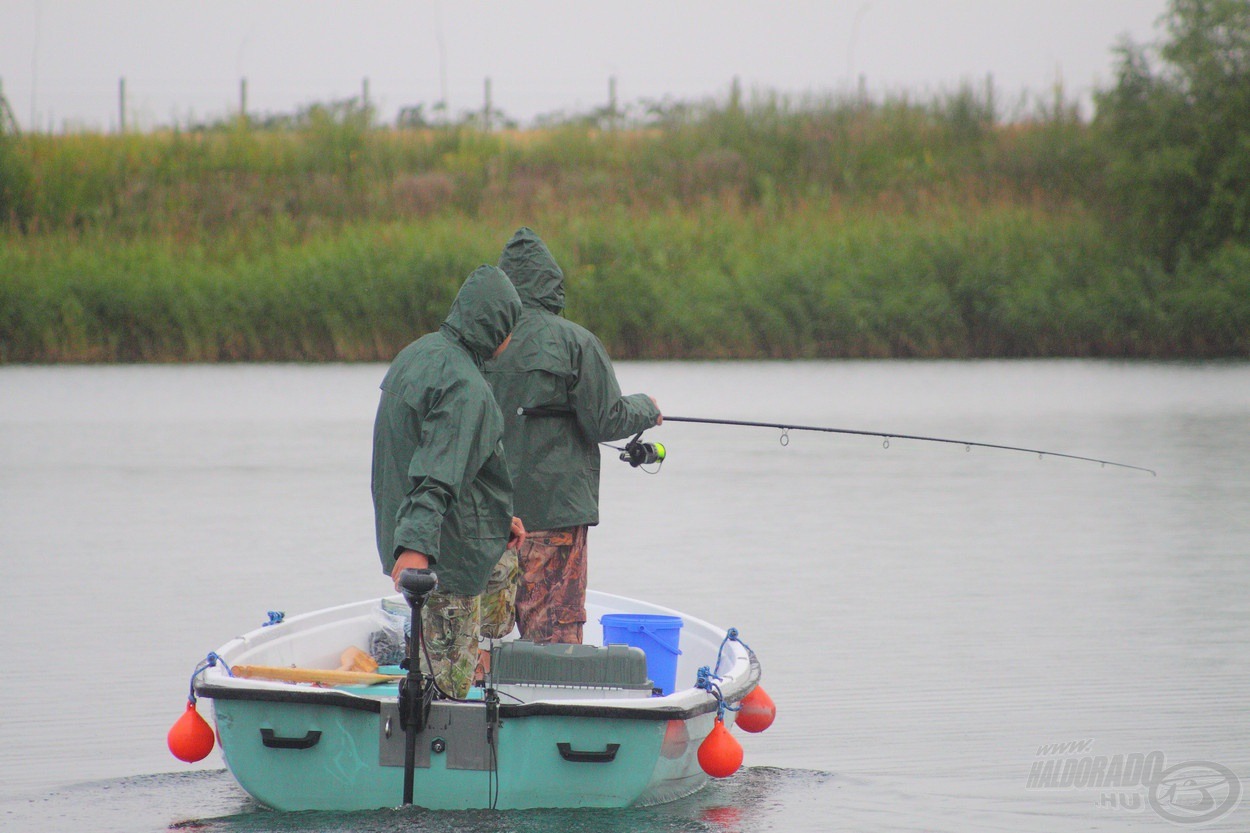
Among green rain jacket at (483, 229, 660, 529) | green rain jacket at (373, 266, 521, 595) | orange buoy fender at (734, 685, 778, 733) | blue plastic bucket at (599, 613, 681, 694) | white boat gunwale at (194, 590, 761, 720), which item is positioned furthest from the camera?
blue plastic bucket at (599, 613, 681, 694)

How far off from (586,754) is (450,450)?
3.11ft

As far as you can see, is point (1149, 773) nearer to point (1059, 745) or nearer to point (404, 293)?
point (1059, 745)

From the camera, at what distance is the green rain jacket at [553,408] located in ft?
18.5

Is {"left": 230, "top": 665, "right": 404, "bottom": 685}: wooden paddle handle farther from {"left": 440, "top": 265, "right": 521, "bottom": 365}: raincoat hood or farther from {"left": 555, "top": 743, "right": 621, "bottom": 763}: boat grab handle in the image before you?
{"left": 440, "top": 265, "right": 521, "bottom": 365}: raincoat hood

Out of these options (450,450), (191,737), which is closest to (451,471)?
(450,450)

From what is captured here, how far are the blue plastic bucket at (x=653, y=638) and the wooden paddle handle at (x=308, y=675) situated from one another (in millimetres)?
920

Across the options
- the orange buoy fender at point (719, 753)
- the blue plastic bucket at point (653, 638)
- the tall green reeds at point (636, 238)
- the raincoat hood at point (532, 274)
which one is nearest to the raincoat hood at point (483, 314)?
the raincoat hood at point (532, 274)

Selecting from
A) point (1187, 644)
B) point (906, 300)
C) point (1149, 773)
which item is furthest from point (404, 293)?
point (1149, 773)

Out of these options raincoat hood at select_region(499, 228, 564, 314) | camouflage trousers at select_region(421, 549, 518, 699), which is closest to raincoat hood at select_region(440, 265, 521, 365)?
camouflage trousers at select_region(421, 549, 518, 699)

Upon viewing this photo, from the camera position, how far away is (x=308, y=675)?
5250 millimetres

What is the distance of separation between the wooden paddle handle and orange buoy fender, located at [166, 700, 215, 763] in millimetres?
261

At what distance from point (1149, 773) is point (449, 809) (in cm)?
224

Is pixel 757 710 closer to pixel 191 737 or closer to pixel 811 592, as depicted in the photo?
pixel 191 737

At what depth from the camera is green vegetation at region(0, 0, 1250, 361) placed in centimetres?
2669
